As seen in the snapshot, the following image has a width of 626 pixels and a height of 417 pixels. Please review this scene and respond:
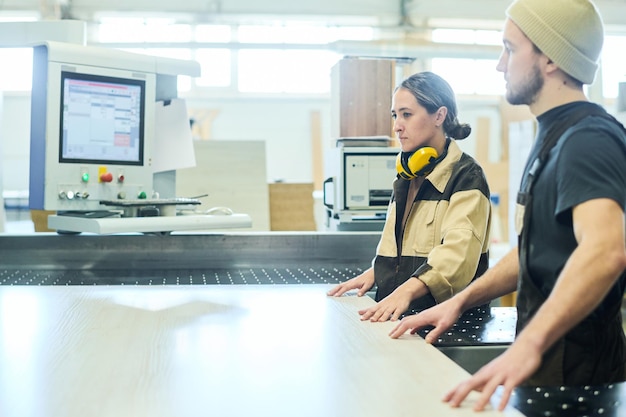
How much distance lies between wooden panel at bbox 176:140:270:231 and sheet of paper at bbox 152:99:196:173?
37.7 inches

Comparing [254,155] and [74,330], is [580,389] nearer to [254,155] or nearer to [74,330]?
[74,330]

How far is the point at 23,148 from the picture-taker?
27.4 ft

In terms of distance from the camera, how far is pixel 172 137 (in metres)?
2.49

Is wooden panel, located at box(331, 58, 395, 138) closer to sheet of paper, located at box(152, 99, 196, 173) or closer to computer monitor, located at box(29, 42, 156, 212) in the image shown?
sheet of paper, located at box(152, 99, 196, 173)

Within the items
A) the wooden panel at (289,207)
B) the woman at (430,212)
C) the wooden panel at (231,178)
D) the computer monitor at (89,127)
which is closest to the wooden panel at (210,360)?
the woman at (430,212)

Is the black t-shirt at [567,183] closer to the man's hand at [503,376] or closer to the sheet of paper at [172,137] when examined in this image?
the man's hand at [503,376]

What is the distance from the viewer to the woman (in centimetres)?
158

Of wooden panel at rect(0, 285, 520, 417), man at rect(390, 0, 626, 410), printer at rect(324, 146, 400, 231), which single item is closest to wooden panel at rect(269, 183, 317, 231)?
printer at rect(324, 146, 400, 231)

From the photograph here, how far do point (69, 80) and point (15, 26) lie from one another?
629 millimetres

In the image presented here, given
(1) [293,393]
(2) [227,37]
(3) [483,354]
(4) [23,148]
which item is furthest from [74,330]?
(4) [23,148]

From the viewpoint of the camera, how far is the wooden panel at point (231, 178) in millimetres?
3484

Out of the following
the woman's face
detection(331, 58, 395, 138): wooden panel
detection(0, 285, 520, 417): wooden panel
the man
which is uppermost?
detection(331, 58, 395, 138): wooden panel

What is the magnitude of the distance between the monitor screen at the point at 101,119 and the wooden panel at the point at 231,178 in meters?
1.12

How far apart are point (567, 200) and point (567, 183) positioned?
3 cm
